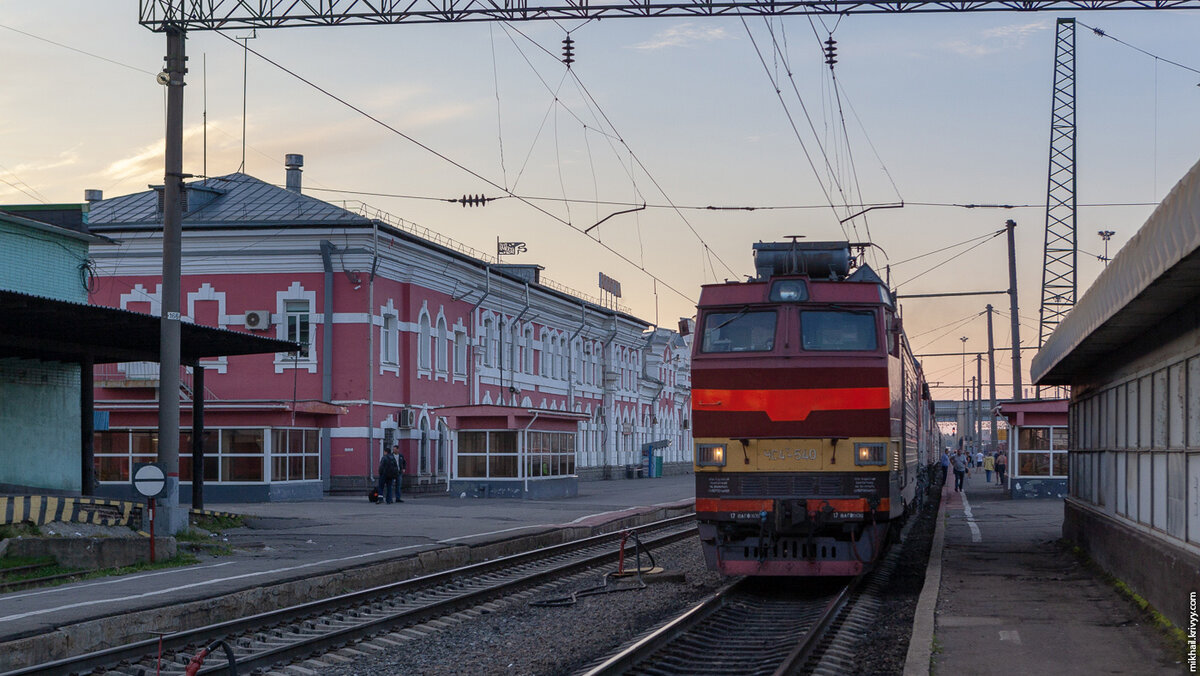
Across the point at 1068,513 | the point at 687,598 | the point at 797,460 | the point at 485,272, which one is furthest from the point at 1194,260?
the point at 485,272

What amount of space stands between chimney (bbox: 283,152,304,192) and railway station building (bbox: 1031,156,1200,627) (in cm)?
3427

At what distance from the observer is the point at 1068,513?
21.0m

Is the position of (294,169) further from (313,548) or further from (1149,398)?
(1149,398)

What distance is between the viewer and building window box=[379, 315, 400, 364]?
41250 millimetres

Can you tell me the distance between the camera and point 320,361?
40.3 metres

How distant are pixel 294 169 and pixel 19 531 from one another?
31142 mm

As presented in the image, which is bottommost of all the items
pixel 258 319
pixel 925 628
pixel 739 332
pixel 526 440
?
pixel 925 628

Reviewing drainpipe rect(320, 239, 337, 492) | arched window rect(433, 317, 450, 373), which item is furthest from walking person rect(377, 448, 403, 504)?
arched window rect(433, 317, 450, 373)

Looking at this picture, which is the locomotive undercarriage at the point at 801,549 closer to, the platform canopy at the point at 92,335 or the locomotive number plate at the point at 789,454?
the locomotive number plate at the point at 789,454

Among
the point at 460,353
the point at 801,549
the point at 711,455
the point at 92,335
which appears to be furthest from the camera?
the point at 460,353

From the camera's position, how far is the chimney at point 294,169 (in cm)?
4719

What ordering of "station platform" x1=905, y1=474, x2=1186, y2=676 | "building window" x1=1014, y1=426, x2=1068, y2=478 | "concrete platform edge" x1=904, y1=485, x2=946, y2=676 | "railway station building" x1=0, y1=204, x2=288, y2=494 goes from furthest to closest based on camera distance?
"building window" x1=1014, y1=426, x2=1068, y2=478 → "railway station building" x1=0, y1=204, x2=288, y2=494 → "station platform" x1=905, y1=474, x2=1186, y2=676 → "concrete platform edge" x1=904, y1=485, x2=946, y2=676

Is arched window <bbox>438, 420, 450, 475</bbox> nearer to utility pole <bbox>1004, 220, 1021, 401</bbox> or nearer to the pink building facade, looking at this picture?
the pink building facade

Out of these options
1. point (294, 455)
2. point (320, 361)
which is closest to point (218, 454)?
point (294, 455)
